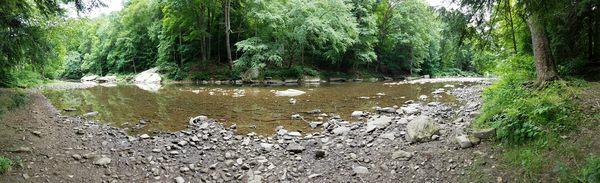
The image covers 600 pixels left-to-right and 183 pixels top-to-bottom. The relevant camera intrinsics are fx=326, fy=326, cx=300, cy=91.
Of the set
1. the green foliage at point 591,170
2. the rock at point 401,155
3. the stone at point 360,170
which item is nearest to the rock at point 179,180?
the stone at point 360,170

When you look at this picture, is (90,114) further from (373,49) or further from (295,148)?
(373,49)

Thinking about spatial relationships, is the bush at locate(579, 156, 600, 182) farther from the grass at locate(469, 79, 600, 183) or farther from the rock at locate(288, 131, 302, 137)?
the rock at locate(288, 131, 302, 137)

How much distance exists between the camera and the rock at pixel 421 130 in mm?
5180

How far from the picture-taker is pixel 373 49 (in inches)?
1297

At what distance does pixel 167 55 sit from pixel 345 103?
25388mm

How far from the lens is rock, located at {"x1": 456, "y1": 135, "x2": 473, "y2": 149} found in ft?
14.7

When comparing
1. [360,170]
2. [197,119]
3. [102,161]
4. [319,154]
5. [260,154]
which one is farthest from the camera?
[197,119]

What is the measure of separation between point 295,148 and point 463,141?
261 cm

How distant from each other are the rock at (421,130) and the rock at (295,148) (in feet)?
5.85

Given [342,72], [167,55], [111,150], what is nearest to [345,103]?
[111,150]

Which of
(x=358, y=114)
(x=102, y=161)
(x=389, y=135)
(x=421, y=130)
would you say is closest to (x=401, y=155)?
(x=421, y=130)

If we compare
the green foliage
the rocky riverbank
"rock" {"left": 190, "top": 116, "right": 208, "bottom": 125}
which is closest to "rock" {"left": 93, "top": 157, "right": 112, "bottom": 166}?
the rocky riverbank

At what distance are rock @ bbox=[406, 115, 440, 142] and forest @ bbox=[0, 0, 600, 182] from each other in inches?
24.6

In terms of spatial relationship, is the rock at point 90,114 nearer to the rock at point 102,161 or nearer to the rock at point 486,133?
the rock at point 102,161
